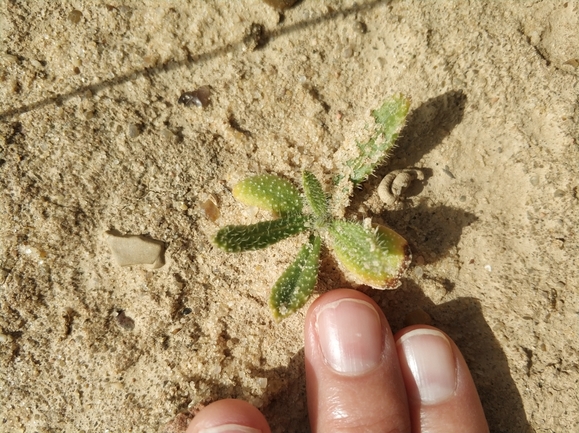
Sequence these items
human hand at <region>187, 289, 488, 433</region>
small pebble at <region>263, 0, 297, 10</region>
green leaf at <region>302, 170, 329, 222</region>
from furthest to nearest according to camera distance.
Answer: small pebble at <region>263, 0, 297, 10</region> → human hand at <region>187, 289, 488, 433</region> → green leaf at <region>302, 170, 329, 222</region>

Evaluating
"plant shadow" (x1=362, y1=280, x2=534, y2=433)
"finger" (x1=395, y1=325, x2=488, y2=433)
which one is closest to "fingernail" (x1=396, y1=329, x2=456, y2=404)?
"finger" (x1=395, y1=325, x2=488, y2=433)

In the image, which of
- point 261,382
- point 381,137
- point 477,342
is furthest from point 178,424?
point 381,137

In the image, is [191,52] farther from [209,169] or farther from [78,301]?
[78,301]

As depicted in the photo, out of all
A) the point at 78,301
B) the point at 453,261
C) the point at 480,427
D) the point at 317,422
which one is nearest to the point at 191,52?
the point at 78,301

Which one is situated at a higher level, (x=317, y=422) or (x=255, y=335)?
(x=255, y=335)

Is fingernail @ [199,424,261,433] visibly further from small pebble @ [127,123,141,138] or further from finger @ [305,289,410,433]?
small pebble @ [127,123,141,138]

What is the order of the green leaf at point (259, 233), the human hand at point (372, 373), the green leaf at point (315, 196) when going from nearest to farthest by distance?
the green leaf at point (259, 233) → the green leaf at point (315, 196) → the human hand at point (372, 373)

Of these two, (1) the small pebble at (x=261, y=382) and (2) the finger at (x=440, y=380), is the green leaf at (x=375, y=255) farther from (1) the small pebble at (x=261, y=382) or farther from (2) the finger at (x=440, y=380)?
(1) the small pebble at (x=261, y=382)

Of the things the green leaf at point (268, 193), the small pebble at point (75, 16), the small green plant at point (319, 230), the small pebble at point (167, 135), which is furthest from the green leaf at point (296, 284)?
the small pebble at point (75, 16)
